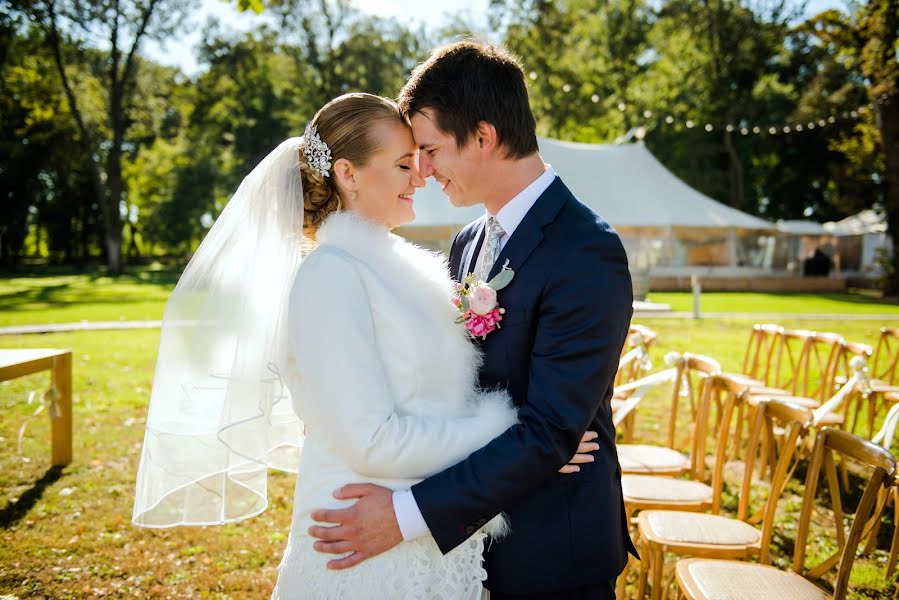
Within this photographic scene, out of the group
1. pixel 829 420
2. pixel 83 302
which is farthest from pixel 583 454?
pixel 83 302

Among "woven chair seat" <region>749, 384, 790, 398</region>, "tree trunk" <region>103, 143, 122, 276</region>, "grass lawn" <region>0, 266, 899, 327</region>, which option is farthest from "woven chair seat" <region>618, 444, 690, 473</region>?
"tree trunk" <region>103, 143, 122, 276</region>

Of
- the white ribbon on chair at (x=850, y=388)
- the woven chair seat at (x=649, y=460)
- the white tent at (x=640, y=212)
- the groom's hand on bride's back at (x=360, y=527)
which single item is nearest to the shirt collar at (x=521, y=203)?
the groom's hand on bride's back at (x=360, y=527)

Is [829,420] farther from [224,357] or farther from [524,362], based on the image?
[224,357]

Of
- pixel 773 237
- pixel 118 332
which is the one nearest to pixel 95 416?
pixel 118 332

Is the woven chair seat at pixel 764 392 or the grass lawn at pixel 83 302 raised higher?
the woven chair seat at pixel 764 392

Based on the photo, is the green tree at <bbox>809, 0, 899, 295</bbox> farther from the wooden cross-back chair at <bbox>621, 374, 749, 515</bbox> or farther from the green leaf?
the green leaf

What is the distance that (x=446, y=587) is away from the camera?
6.13ft

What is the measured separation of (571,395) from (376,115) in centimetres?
112

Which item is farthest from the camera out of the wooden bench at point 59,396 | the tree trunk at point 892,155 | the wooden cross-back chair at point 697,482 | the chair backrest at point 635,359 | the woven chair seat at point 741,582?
the tree trunk at point 892,155

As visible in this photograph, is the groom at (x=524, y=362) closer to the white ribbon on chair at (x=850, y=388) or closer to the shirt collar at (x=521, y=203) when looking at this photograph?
the shirt collar at (x=521, y=203)

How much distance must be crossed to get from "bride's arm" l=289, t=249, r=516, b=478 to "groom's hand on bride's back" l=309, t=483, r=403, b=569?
65 mm

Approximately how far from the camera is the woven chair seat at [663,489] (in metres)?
3.69

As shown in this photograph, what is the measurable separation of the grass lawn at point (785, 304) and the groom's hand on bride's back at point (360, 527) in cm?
1693

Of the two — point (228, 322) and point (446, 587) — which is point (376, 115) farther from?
point (446, 587)
